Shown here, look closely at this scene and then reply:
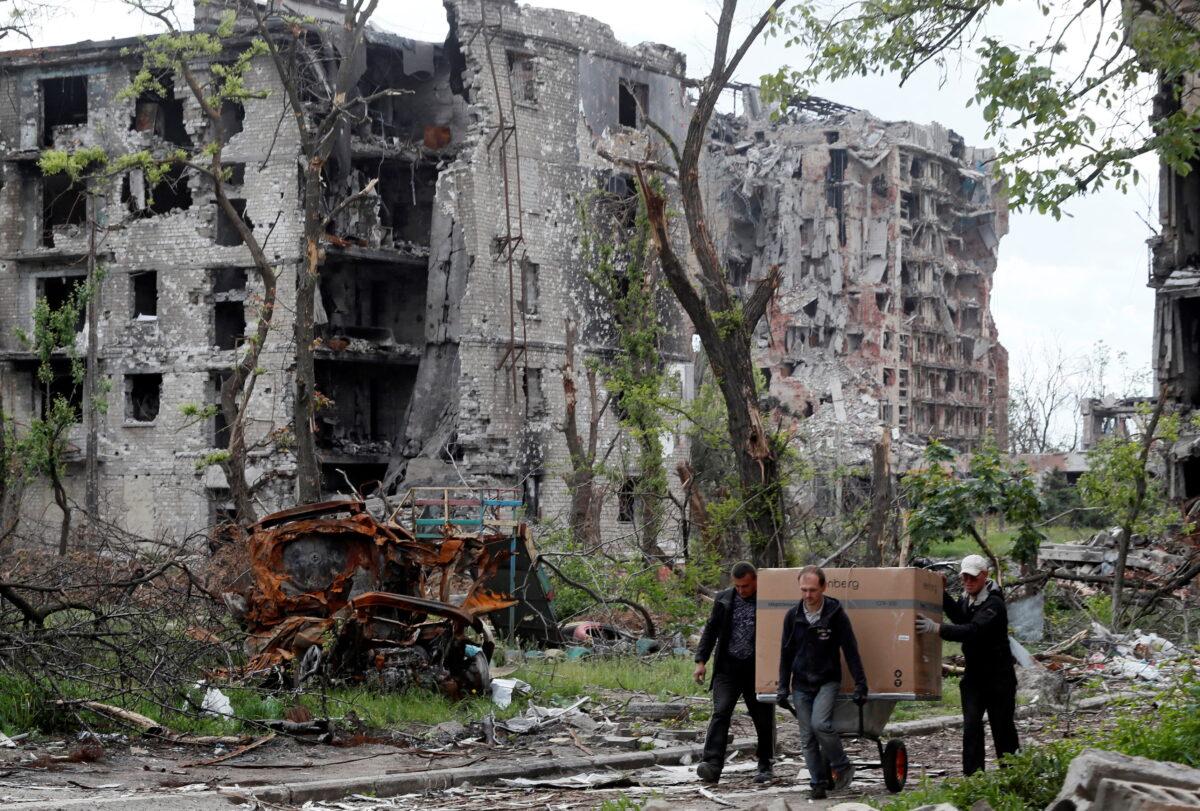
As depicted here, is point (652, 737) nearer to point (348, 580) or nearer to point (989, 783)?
point (348, 580)

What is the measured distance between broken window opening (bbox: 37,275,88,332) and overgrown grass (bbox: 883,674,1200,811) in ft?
107

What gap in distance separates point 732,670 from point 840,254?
181 feet

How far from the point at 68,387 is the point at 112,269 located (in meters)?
3.76

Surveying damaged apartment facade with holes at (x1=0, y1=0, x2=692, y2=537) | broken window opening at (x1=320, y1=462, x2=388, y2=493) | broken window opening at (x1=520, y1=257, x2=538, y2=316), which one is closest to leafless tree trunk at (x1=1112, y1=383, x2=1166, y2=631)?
damaged apartment facade with holes at (x1=0, y1=0, x2=692, y2=537)

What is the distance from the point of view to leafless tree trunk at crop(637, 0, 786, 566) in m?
18.2

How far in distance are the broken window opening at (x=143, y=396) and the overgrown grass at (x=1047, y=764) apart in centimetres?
3134

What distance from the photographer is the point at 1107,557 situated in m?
26.5

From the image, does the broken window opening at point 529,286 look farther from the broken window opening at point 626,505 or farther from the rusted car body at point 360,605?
the rusted car body at point 360,605

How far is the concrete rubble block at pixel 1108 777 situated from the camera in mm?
7254

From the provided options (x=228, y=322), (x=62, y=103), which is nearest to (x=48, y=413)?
(x=228, y=322)

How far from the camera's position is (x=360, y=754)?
40.1 feet

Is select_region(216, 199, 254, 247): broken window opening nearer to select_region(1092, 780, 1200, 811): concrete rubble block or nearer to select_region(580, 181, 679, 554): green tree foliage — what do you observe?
select_region(580, 181, 679, 554): green tree foliage

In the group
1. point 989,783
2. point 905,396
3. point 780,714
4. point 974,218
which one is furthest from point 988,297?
point 989,783

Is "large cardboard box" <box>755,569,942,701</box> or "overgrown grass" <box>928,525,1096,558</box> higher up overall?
"large cardboard box" <box>755,569,942,701</box>
